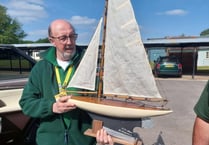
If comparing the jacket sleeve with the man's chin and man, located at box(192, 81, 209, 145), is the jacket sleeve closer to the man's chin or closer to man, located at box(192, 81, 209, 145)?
the man's chin

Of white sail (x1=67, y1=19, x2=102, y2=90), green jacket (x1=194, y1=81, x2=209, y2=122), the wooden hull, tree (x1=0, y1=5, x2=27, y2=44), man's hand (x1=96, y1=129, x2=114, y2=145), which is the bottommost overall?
man's hand (x1=96, y1=129, x2=114, y2=145)

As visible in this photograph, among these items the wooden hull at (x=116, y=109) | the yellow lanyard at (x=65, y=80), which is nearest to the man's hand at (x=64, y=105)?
the wooden hull at (x=116, y=109)

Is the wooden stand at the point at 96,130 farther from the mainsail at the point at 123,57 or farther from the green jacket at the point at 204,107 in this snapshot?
the green jacket at the point at 204,107

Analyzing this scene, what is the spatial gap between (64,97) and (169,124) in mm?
5197

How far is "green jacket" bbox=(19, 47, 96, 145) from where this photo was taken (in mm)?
2172

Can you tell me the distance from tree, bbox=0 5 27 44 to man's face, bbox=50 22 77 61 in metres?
63.5

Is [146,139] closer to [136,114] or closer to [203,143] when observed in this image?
[136,114]

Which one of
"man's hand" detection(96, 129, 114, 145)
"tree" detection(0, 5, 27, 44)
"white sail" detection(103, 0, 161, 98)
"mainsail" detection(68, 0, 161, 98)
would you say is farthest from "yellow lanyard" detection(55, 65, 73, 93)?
"tree" detection(0, 5, 27, 44)

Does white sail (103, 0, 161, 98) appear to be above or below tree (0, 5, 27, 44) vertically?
below

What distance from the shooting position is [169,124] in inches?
265

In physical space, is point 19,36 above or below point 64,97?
above

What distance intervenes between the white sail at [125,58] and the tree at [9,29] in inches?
2498

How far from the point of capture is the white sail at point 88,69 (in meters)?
2.17

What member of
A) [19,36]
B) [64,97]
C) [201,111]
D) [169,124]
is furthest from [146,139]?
[19,36]
